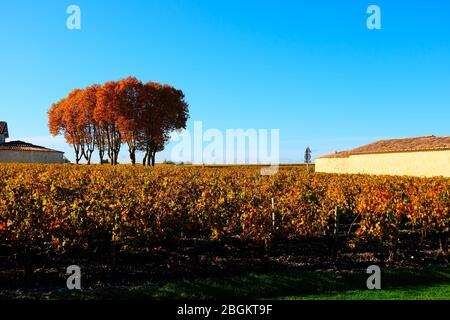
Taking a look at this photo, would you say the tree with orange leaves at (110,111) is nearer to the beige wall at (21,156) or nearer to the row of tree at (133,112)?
the row of tree at (133,112)

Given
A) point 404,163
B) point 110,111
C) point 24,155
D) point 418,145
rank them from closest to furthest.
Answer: point 404,163
point 418,145
point 110,111
point 24,155

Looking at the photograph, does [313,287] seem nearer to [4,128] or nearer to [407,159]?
[407,159]

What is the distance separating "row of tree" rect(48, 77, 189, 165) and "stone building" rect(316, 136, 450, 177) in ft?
92.8

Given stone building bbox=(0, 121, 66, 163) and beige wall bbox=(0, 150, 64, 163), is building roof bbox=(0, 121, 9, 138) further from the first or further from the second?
beige wall bbox=(0, 150, 64, 163)

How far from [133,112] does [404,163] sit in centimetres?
3953

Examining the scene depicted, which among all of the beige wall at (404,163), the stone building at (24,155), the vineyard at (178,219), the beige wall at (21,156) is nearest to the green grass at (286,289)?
the vineyard at (178,219)

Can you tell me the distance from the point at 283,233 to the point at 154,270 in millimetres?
3597

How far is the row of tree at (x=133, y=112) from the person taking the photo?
197ft

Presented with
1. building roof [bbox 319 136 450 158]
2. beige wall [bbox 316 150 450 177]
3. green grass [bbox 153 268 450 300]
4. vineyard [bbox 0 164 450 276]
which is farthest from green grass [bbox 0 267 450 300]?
building roof [bbox 319 136 450 158]

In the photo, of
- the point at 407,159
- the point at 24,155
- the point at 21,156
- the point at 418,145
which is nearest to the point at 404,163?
the point at 407,159

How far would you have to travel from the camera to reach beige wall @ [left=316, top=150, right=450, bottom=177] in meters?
32.7

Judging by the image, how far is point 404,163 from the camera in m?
37.9
